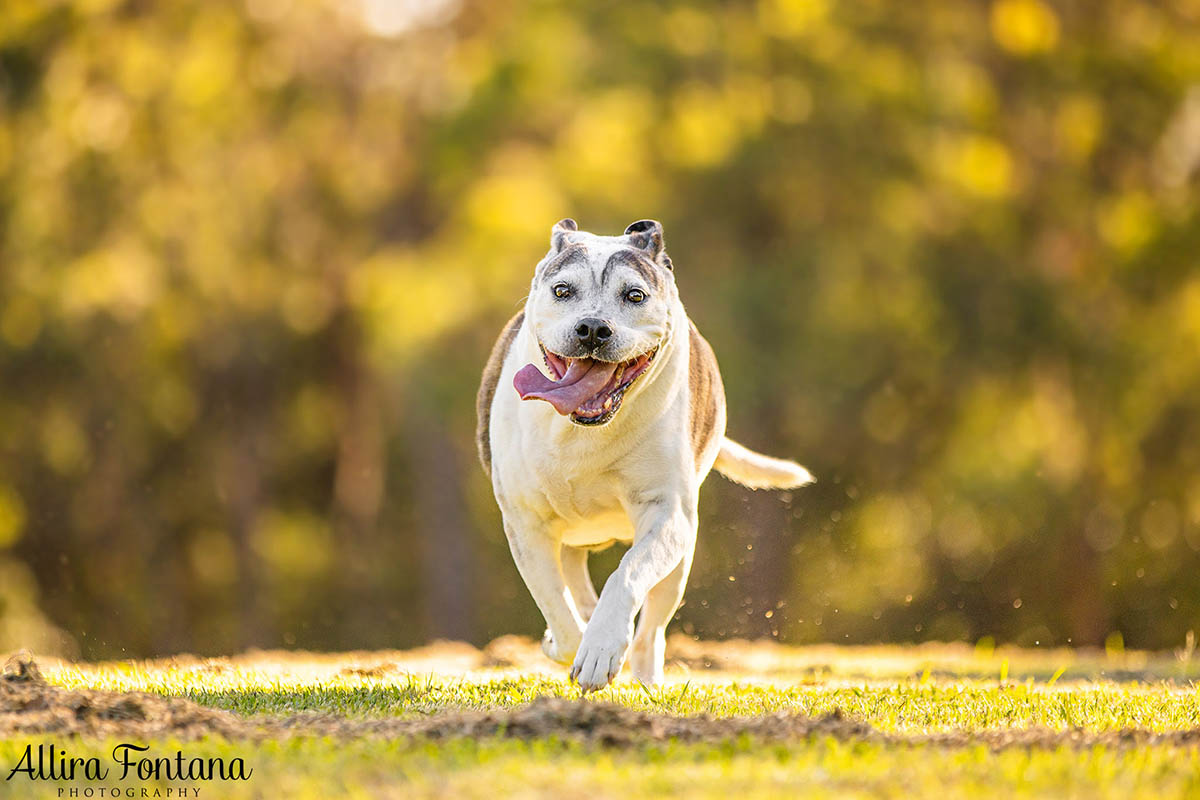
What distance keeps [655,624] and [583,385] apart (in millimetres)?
1572

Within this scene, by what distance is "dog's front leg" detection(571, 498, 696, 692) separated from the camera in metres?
6.20

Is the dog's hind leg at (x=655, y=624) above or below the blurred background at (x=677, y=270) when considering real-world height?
below

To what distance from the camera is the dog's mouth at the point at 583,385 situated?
6562 millimetres

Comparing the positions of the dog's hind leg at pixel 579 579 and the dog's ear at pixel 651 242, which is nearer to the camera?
the dog's ear at pixel 651 242

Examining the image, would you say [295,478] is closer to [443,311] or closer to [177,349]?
[177,349]

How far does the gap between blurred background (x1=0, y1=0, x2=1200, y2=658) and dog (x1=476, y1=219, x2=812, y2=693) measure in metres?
13.2

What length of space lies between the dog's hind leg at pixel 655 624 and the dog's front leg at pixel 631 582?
328mm

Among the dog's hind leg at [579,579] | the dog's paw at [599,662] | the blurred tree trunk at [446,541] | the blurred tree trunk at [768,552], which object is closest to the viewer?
the dog's paw at [599,662]

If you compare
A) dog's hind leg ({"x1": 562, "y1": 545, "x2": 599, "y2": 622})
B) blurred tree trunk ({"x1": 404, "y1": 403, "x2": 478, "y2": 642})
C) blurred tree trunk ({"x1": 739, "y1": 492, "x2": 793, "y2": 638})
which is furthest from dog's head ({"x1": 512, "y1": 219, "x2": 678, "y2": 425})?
blurred tree trunk ({"x1": 404, "y1": 403, "x2": 478, "y2": 642})

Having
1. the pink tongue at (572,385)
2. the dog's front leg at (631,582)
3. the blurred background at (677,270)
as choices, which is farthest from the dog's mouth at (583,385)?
the blurred background at (677,270)

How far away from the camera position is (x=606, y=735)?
5.28 meters

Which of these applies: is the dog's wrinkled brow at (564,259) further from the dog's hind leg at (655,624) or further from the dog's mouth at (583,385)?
the dog's hind leg at (655,624)

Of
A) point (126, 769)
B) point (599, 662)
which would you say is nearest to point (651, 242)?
point (599, 662)

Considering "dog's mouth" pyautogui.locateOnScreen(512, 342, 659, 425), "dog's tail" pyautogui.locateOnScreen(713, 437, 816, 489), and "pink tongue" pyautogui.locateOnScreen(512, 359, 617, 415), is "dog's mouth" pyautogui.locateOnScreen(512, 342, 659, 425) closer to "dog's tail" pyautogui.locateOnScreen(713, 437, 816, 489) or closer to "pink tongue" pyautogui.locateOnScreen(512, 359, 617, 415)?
"pink tongue" pyautogui.locateOnScreen(512, 359, 617, 415)
